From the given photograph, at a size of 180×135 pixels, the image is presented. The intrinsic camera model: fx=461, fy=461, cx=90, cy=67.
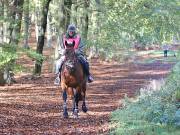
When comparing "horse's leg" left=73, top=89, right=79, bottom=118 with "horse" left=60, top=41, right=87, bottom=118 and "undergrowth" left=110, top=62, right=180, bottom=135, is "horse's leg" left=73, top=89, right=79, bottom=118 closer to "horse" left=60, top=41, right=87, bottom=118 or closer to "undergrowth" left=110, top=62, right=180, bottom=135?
"horse" left=60, top=41, right=87, bottom=118

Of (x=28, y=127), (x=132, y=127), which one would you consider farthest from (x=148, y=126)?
(x=28, y=127)

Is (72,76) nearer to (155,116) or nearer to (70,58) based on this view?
(70,58)

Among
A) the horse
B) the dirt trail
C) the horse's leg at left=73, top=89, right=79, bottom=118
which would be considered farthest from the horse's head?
the dirt trail

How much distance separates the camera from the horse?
589 inches

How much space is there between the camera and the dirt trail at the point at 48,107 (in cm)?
1350

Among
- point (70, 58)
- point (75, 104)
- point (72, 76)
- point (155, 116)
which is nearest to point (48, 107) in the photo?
point (75, 104)

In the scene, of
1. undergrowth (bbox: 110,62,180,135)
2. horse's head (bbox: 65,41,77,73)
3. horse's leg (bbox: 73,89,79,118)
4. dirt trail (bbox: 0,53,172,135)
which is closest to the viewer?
undergrowth (bbox: 110,62,180,135)

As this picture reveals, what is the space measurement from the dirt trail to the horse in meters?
0.80

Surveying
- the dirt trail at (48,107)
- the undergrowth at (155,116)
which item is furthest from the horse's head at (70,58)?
the undergrowth at (155,116)

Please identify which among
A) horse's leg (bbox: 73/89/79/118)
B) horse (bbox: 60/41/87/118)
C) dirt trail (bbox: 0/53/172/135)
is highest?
horse (bbox: 60/41/87/118)

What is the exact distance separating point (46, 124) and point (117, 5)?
56.3ft

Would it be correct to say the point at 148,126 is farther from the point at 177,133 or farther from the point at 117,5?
the point at 117,5

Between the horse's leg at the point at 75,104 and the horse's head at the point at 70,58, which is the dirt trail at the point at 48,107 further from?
the horse's head at the point at 70,58

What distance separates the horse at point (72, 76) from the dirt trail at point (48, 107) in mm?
798
